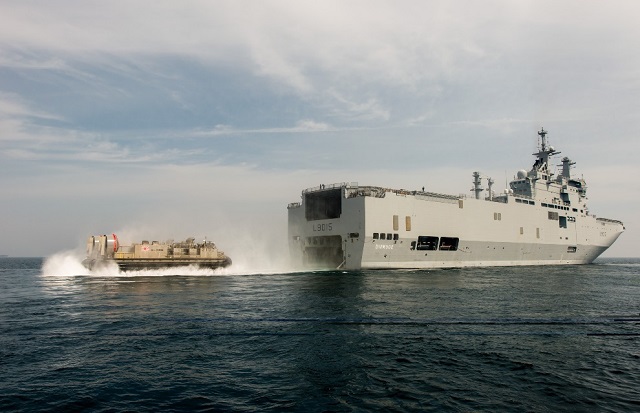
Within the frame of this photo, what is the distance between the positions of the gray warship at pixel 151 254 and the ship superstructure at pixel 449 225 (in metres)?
12.6

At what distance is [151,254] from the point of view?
1681 inches

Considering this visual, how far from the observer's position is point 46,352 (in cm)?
1369

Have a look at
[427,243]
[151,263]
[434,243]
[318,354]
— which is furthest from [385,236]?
[318,354]

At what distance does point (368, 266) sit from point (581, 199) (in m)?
53.0

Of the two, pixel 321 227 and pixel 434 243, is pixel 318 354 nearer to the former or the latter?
pixel 321 227

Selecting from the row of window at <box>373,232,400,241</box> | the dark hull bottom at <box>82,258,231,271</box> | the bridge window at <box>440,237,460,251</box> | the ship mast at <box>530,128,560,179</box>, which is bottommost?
the dark hull bottom at <box>82,258,231,271</box>

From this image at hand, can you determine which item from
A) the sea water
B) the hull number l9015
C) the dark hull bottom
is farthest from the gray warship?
the sea water

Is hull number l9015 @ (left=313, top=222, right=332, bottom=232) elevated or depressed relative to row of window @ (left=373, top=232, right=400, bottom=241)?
elevated

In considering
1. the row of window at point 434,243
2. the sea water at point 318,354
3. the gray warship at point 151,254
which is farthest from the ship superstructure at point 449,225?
the sea water at point 318,354

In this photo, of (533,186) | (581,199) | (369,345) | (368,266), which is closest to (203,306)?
(369,345)

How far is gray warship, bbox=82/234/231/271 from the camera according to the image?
41.4m

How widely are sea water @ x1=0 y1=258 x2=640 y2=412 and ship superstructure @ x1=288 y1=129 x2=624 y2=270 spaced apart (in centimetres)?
2095

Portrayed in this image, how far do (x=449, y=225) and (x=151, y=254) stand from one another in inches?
1454

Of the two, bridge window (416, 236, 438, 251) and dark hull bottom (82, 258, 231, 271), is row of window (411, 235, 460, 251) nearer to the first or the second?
bridge window (416, 236, 438, 251)
